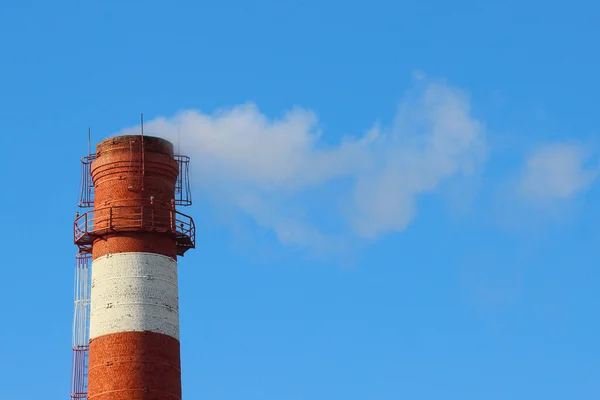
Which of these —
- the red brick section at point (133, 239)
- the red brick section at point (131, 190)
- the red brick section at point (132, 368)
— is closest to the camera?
the red brick section at point (132, 368)

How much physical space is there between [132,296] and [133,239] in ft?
8.37

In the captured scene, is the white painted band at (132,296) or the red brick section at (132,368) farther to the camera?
the white painted band at (132,296)

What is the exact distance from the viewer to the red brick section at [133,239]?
53500 millimetres

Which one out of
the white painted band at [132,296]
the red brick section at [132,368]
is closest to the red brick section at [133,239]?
the red brick section at [132,368]

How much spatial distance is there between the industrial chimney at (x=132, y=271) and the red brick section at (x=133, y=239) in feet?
0.13

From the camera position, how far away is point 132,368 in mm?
53469

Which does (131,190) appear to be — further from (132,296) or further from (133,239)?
(132,296)

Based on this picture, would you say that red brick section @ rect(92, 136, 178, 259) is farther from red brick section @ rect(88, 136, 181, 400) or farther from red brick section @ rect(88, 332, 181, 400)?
red brick section @ rect(88, 332, 181, 400)

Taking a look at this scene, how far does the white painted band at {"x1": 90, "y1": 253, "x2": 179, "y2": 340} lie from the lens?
178 feet

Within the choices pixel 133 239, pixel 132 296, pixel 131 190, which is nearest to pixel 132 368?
pixel 132 296

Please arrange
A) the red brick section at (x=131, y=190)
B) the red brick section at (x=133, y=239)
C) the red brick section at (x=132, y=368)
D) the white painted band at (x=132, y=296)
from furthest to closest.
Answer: the red brick section at (x=131, y=190) → the white painted band at (x=132, y=296) → the red brick section at (x=133, y=239) → the red brick section at (x=132, y=368)

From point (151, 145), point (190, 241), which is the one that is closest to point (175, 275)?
point (190, 241)

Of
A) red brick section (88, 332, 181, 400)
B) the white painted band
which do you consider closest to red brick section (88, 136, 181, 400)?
red brick section (88, 332, 181, 400)

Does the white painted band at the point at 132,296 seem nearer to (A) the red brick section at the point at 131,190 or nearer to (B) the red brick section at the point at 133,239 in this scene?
(B) the red brick section at the point at 133,239
